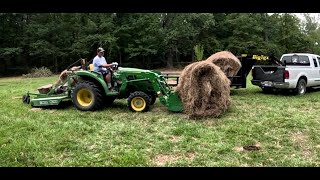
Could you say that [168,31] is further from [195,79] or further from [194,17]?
[195,79]

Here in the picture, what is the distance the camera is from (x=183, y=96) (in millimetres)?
8008

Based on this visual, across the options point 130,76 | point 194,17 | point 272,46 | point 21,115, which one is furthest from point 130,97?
point 272,46

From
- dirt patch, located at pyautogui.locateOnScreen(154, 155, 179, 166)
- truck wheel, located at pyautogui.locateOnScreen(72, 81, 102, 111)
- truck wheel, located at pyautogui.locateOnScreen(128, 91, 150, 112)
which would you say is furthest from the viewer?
truck wheel, located at pyautogui.locateOnScreen(72, 81, 102, 111)

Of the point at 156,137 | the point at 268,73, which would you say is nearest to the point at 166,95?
the point at 156,137

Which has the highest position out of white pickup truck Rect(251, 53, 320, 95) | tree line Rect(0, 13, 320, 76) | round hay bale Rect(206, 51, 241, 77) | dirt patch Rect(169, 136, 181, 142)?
tree line Rect(0, 13, 320, 76)

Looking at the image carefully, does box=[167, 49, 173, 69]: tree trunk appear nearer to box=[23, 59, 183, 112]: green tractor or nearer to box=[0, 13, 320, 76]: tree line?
box=[0, 13, 320, 76]: tree line

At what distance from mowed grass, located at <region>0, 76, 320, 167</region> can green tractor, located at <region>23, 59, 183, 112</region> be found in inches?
10.3

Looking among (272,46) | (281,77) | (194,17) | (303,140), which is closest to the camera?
(303,140)

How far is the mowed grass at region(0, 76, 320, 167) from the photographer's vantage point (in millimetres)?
4816

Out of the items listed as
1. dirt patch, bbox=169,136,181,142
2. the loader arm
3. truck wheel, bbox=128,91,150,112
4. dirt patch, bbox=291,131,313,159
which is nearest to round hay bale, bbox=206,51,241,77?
the loader arm

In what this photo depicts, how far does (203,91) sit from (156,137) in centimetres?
200

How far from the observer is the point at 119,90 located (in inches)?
342

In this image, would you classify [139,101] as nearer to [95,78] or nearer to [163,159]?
[95,78]
